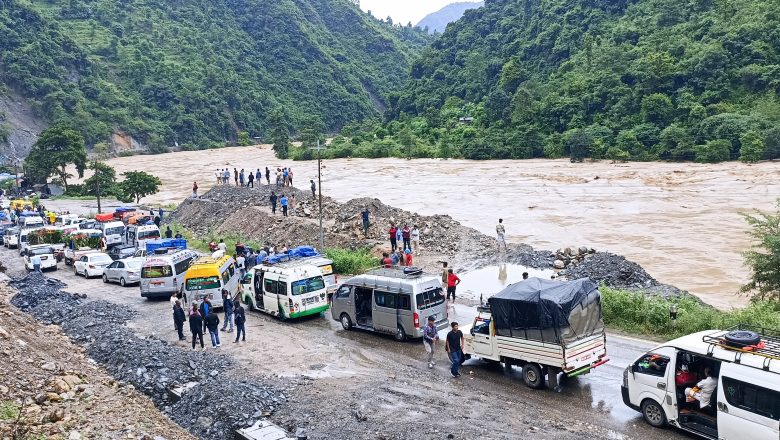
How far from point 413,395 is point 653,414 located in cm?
465

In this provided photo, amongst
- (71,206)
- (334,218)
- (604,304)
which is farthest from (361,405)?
(71,206)

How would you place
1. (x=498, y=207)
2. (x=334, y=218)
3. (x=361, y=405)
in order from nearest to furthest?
(x=361, y=405) → (x=334, y=218) → (x=498, y=207)

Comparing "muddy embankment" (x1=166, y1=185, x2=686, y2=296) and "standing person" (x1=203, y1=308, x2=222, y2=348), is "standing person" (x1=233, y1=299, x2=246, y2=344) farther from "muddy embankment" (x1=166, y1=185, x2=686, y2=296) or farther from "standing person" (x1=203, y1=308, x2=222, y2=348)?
"muddy embankment" (x1=166, y1=185, x2=686, y2=296)

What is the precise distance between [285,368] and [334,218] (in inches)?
799

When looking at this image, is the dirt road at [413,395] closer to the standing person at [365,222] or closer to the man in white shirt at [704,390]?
the man in white shirt at [704,390]

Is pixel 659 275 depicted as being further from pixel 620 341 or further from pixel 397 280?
pixel 397 280

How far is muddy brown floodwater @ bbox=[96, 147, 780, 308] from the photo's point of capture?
29.0 m

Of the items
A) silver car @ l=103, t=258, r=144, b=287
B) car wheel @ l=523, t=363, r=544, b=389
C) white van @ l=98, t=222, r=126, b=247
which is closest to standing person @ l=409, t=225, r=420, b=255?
silver car @ l=103, t=258, r=144, b=287

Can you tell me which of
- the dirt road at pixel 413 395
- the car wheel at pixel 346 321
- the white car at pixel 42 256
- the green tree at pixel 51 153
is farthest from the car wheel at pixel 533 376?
the green tree at pixel 51 153

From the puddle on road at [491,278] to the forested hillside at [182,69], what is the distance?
106 meters

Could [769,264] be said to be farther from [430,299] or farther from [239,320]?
[239,320]

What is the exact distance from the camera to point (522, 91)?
282 feet

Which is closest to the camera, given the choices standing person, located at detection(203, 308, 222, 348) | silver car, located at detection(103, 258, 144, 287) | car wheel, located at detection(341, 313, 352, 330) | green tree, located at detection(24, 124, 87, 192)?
standing person, located at detection(203, 308, 222, 348)

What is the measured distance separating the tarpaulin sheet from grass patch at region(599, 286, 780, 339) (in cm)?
375
